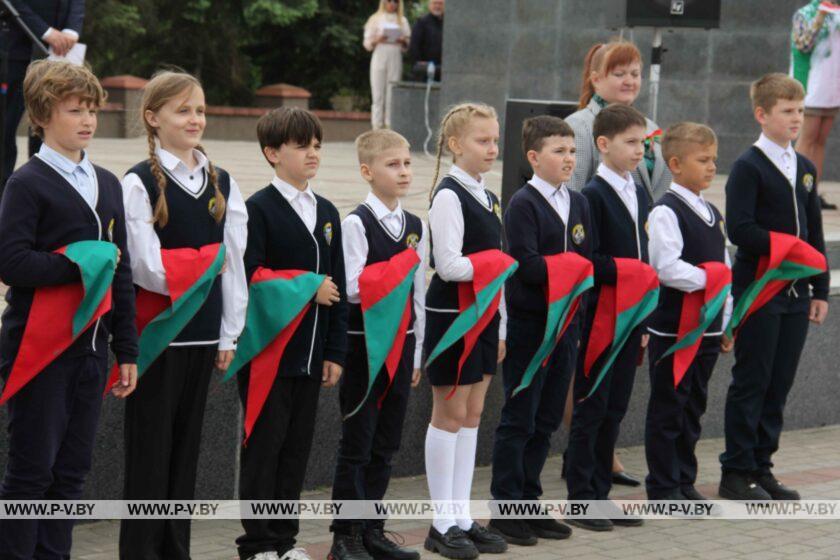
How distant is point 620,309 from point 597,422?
0.53 metres

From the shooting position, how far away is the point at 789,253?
23.4 feet

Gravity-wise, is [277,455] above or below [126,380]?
below

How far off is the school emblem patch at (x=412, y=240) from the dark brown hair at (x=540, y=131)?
71cm

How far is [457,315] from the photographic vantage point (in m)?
6.16

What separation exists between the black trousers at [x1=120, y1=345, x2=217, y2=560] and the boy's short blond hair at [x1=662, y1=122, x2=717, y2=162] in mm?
2566

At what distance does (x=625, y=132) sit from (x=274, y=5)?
20.4m

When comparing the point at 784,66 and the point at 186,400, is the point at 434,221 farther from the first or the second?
the point at 784,66

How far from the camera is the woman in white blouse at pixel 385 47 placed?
18.7 metres

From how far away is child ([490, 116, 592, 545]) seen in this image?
6.29 metres

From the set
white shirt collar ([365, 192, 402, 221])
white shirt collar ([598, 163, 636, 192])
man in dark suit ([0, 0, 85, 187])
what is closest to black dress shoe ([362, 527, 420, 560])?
white shirt collar ([365, 192, 402, 221])

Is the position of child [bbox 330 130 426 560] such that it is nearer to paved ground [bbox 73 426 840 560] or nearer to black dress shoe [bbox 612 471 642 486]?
paved ground [bbox 73 426 840 560]

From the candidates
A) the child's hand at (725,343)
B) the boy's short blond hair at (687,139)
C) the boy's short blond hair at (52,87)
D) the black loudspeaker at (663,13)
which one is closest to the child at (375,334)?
the boy's short blond hair at (52,87)

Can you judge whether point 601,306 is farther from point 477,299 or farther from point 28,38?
point 28,38

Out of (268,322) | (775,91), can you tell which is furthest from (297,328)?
(775,91)
